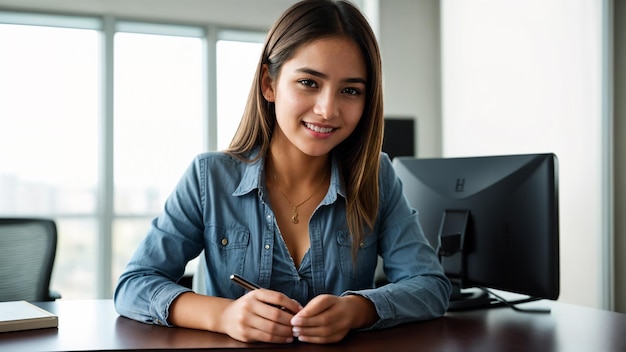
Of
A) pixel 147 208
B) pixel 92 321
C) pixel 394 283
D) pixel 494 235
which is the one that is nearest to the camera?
pixel 92 321

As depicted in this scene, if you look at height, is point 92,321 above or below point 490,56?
below

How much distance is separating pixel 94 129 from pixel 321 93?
3.62 metres

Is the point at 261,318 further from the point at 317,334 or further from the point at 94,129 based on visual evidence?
the point at 94,129

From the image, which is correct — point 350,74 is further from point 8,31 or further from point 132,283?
point 8,31

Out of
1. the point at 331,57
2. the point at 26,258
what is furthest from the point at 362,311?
the point at 26,258

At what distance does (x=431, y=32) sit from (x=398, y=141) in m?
1.17

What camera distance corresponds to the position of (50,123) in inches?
177

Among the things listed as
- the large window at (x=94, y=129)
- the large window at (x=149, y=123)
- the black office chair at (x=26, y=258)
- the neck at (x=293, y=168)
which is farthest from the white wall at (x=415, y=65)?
the neck at (x=293, y=168)

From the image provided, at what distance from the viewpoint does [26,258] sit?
242 centimetres

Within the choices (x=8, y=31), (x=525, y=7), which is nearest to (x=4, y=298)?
(x=8, y=31)

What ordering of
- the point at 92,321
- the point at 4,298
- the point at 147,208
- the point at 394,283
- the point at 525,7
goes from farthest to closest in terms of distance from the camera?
the point at 147,208, the point at 525,7, the point at 4,298, the point at 394,283, the point at 92,321

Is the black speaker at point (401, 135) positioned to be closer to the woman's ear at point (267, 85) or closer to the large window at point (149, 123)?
the large window at point (149, 123)

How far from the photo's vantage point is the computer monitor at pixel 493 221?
57.8 inches

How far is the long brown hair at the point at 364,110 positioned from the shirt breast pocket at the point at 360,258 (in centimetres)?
2
